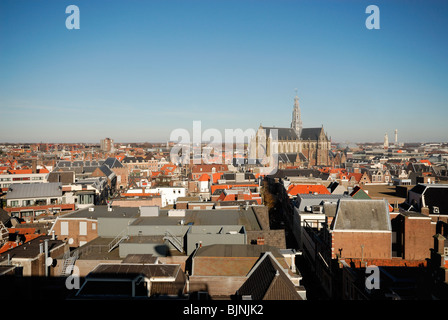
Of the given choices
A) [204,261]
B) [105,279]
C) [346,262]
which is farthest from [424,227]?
[105,279]

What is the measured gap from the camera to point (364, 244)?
24.4 meters

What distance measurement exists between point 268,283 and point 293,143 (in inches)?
4545

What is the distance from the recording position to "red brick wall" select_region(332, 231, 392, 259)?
79.7ft

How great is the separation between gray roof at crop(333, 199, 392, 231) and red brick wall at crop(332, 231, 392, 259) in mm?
416

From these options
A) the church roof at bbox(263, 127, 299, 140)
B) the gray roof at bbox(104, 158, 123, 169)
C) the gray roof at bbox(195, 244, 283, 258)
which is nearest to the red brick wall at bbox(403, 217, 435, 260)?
the gray roof at bbox(195, 244, 283, 258)

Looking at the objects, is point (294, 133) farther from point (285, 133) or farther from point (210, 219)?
point (210, 219)

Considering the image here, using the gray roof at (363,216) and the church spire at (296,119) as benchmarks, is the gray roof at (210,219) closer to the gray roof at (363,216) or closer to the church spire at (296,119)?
the gray roof at (363,216)

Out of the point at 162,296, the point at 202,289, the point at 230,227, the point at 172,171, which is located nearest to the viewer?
the point at 162,296

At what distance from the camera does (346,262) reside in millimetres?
21969

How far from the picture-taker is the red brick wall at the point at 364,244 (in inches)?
956

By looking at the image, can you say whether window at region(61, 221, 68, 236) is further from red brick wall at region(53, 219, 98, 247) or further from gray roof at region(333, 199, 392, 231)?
gray roof at region(333, 199, 392, 231)

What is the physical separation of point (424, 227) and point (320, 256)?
7914 millimetres
